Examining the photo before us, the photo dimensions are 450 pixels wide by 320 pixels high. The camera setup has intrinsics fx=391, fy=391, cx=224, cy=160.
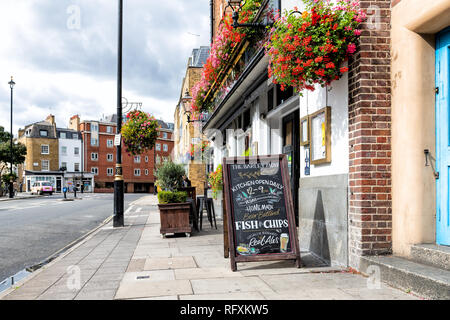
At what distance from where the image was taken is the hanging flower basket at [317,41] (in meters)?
4.33

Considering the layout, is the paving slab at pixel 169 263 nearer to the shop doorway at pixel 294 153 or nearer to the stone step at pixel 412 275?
the stone step at pixel 412 275

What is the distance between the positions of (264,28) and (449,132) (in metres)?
4.78

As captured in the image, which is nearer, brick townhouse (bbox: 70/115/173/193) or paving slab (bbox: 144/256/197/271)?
paving slab (bbox: 144/256/197/271)

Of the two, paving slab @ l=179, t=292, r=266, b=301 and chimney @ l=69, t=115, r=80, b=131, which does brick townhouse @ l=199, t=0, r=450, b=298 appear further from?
chimney @ l=69, t=115, r=80, b=131

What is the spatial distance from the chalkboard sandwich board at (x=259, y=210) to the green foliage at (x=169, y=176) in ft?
14.3

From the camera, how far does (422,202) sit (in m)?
4.15

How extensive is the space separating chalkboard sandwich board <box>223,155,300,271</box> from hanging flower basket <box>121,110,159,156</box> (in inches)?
468

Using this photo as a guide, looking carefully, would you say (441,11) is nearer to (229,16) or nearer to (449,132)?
(449,132)

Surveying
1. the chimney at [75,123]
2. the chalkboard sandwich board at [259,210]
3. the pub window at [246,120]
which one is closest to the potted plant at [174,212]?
the pub window at [246,120]

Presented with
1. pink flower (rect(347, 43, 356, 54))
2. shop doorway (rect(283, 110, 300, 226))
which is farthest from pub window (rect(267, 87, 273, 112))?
pink flower (rect(347, 43, 356, 54))

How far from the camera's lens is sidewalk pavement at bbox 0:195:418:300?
12.4ft

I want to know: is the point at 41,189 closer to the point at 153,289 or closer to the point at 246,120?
the point at 246,120

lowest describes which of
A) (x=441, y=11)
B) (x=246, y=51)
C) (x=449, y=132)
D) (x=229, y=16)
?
(x=449, y=132)
